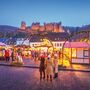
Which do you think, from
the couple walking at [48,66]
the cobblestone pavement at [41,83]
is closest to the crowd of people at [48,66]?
the couple walking at [48,66]

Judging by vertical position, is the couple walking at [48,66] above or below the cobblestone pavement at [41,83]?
above

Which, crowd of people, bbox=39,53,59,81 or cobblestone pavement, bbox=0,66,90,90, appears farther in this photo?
crowd of people, bbox=39,53,59,81

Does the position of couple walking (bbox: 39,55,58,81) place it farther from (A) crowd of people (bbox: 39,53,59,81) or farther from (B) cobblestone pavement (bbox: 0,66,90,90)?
(B) cobblestone pavement (bbox: 0,66,90,90)

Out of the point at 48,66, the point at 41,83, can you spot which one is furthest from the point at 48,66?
the point at 41,83

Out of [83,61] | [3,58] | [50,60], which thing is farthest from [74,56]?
[50,60]

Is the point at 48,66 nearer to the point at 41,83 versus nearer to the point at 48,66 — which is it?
the point at 48,66

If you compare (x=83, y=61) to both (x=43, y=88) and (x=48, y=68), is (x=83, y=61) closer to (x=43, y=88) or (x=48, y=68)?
(x=48, y=68)

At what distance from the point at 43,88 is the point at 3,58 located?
3368cm

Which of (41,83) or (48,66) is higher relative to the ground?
(48,66)

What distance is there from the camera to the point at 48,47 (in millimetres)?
53062

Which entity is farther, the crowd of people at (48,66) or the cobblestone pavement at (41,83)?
the crowd of people at (48,66)

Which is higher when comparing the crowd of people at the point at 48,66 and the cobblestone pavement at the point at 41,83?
the crowd of people at the point at 48,66

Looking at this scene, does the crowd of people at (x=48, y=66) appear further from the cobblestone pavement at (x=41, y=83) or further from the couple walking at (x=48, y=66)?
the cobblestone pavement at (x=41, y=83)

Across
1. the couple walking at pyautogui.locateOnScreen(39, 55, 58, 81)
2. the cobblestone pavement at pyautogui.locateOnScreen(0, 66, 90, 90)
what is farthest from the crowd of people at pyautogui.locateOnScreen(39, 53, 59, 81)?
the cobblestone pavement at pyautogui.locateOnScreen(0, 66, 90, 90)
